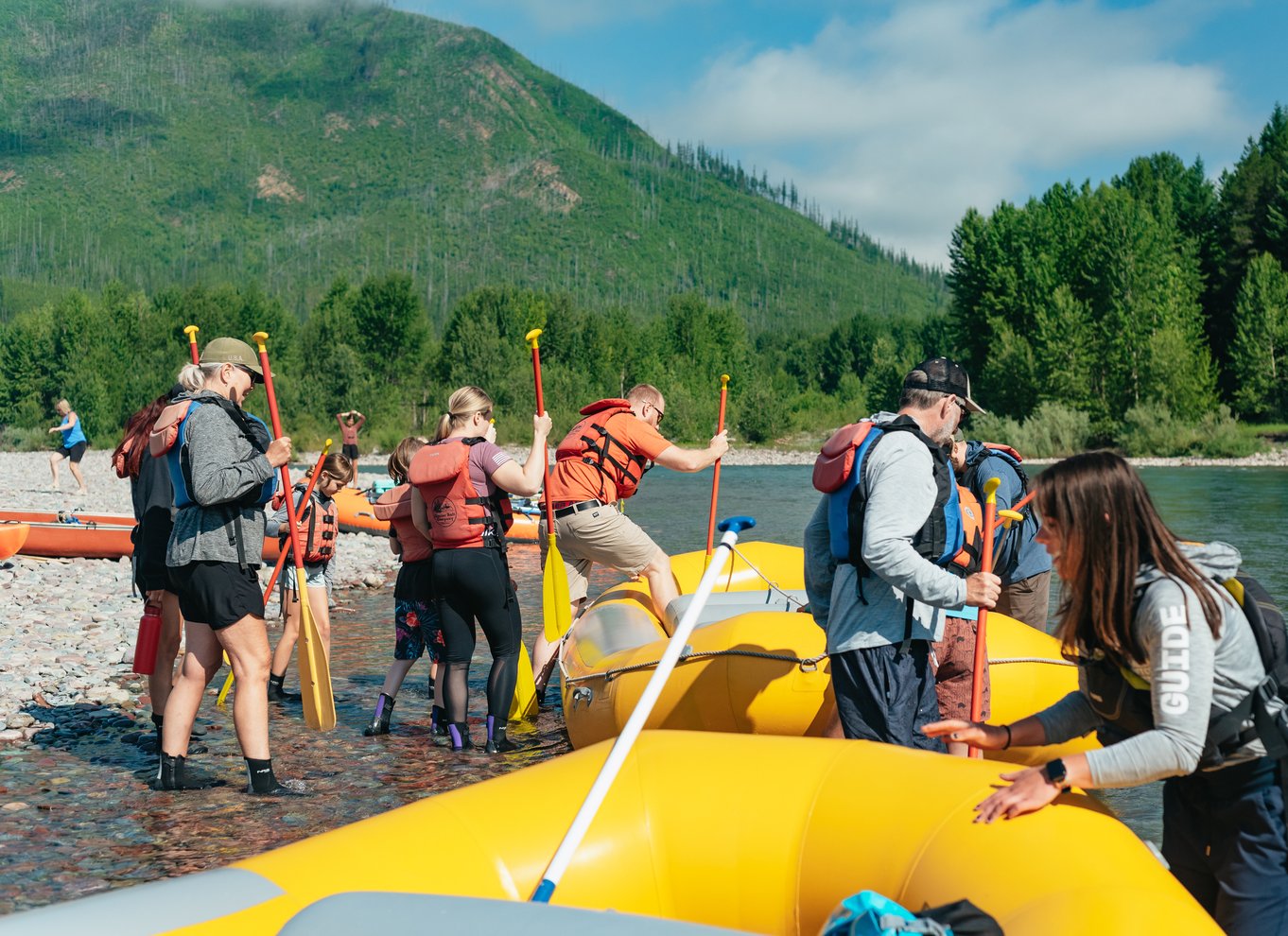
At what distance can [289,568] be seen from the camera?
7.24 meters

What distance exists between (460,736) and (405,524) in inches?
47.6

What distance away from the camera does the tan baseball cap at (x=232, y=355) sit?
4891 mm

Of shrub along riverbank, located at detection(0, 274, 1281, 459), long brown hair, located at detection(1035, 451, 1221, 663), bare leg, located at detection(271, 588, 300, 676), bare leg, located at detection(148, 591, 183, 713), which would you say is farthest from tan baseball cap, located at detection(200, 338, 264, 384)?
shrub along riverbank, located at detection(0, 274, 1281, 459)

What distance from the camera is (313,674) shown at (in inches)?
212

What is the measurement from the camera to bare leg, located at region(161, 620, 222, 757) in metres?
4.83

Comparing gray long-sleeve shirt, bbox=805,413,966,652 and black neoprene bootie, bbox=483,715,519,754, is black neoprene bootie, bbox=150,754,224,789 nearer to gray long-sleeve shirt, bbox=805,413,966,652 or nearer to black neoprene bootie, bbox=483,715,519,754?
black neoprene bootie, bbox=483,715,519,754

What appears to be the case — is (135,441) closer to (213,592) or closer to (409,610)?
(213,592)

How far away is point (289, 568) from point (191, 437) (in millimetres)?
2733

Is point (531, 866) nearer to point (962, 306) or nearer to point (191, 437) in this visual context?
point (191, 437)

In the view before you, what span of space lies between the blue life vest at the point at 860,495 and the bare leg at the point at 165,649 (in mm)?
3426

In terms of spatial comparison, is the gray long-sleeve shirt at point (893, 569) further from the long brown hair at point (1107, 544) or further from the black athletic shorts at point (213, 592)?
the black athletic shorts at point (213, 592)

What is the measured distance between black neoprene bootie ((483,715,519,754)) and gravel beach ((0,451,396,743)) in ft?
6.96

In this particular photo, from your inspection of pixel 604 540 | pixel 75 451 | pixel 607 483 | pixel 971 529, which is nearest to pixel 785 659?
pixel 971 529

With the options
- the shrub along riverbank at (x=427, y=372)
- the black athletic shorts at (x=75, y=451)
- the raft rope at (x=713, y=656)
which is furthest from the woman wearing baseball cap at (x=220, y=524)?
the shrub along riverbank at (x=427, y=372)
